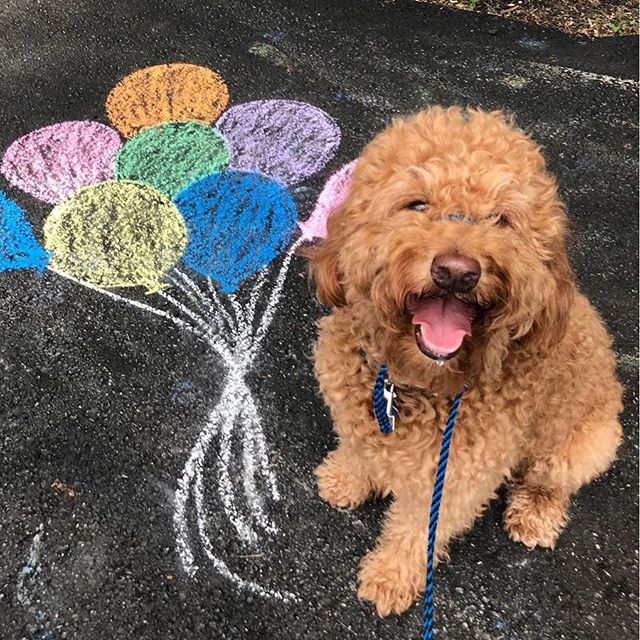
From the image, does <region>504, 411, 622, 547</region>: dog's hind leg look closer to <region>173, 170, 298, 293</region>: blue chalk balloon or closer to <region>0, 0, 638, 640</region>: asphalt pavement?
<region>0, 0, 638, 640</region>: asphalt pavement

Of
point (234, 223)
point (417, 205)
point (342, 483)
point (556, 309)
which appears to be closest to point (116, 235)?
point (234, 223)

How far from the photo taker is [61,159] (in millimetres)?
3939

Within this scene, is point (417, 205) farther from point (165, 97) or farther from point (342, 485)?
point (165, 97)

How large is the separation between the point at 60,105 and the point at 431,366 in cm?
357

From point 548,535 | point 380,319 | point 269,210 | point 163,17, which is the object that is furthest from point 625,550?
point 163,17

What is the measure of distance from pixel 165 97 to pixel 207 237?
1.28 m

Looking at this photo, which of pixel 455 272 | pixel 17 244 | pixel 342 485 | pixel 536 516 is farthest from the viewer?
pixel 17 244

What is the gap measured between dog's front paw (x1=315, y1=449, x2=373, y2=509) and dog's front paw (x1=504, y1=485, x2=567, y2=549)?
2.13ft

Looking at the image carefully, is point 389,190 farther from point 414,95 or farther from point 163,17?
point 163,17

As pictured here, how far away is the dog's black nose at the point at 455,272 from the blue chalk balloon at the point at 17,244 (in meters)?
2.65

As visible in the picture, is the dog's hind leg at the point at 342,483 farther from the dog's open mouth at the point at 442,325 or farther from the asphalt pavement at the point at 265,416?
the dog's open mouth at the point at 442,325

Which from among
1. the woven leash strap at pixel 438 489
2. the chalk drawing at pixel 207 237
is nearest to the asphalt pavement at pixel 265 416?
the chalk drawing at pixel 207 237

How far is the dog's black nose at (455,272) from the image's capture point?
1.62m

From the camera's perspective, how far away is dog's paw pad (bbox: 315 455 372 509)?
9.29 ft
